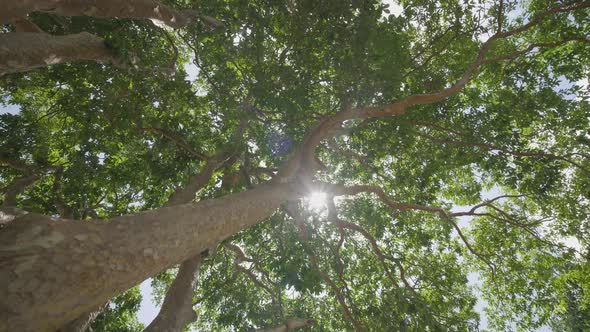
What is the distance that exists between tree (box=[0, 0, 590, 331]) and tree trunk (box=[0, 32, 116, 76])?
1.0 inches

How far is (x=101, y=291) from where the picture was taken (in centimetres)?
216

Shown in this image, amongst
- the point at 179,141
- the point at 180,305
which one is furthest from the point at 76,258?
the point at 179,141

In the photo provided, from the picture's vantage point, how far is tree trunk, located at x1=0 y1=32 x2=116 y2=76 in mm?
4238

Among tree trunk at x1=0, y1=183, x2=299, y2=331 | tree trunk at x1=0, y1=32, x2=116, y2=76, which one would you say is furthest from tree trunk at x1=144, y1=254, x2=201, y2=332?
tree trunk at x1=0, y1=32, x2=116, y2=76

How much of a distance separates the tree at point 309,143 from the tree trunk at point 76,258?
0.42 ft

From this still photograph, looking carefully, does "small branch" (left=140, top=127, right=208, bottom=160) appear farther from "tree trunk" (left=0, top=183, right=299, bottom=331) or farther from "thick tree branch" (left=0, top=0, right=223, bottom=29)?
"tree trunk" (left=0, top=183, right=299, bottom=331)

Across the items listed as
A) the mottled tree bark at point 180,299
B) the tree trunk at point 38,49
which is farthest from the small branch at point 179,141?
the tree trunk at point 38,49

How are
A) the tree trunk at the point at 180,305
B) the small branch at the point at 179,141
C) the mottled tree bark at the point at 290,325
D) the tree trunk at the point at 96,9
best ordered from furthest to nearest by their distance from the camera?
the small branch at the point at 179,141 → the mottled tree bark at the point at 290,325 → the tree trunk at the point at 180,305 → the tree trunk at the point at 96,9

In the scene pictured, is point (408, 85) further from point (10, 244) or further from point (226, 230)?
point (10, 244)

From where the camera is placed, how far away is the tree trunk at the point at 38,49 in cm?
424

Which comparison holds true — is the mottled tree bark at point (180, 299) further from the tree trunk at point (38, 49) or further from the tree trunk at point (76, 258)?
the tree trunk at point (38, 49)

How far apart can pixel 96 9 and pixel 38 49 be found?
47.3 inches

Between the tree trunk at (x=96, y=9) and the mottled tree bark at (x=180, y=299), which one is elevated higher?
the tree trunk at (x=96, y=9)

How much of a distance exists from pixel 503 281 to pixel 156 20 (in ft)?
39.9
